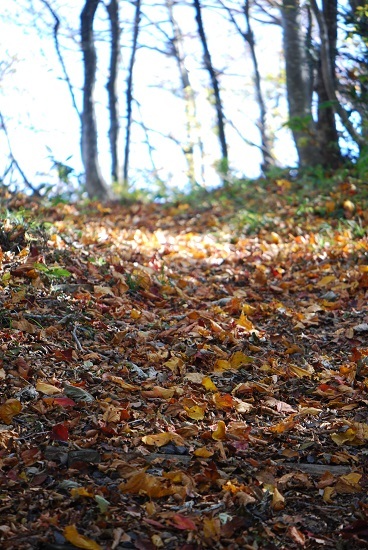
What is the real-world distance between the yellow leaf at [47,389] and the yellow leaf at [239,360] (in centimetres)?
111

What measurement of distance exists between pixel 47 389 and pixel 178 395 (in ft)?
2.29

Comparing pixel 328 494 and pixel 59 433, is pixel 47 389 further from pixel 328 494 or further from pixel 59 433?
pixel 328 494

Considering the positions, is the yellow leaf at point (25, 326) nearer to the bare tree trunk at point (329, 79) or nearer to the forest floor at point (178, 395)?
the forest floor at point (178, 395)

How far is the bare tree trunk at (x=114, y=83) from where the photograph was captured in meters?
13.9

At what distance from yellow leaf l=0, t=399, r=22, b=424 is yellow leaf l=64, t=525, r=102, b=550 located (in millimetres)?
890

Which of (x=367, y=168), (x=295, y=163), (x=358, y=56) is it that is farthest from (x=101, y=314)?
(x=295, y=163)

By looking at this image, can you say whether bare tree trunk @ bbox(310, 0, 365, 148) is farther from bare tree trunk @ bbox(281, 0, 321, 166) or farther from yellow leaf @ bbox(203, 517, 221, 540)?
yellow leaf @ bbox(203, 517, 221, 540)

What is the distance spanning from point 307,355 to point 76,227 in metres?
3.57

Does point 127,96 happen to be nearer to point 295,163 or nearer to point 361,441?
point 295,163

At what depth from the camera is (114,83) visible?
14.1m

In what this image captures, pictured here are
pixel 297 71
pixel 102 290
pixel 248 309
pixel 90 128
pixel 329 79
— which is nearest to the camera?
pixel 102 290

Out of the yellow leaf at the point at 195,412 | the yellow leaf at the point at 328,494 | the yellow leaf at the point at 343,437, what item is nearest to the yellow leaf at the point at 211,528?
the yellow leaf at the point at 328,494

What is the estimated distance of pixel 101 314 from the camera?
439 centimetres

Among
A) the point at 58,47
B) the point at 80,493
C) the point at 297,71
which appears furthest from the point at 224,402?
the point at 58,47
